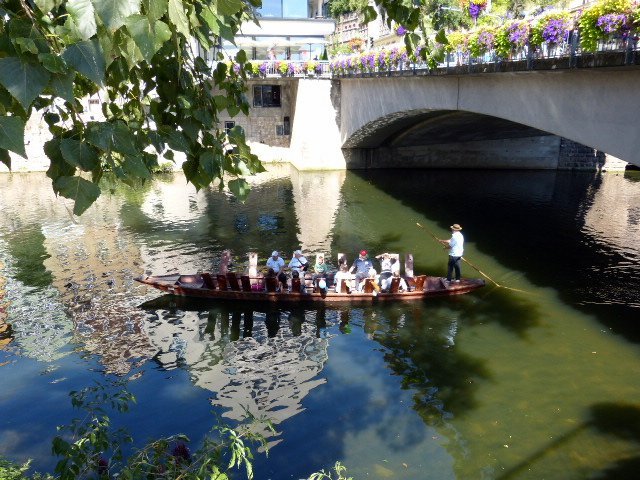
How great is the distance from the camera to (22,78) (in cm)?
207

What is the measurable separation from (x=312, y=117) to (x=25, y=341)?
896 inches

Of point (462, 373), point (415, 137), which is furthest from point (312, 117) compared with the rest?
point (462, 373)

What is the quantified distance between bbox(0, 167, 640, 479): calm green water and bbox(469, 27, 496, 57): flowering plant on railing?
573 cm

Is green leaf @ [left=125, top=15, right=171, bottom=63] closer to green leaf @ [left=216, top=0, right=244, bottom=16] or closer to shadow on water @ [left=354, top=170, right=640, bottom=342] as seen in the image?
green leaf @ [left=216, top=0, right=244, bottom=16]

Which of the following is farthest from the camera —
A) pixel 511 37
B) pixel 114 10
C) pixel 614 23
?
pixel 511 37

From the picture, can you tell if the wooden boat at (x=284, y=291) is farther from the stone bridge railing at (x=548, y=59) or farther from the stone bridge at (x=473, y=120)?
the stone bridge railing at (x=548, y=59)

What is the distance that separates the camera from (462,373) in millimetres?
9773

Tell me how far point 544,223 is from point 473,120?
635cm

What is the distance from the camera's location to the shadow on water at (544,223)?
43.1 feet

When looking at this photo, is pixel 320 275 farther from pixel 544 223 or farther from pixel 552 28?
pixel 544 223

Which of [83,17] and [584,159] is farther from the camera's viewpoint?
[584,159]

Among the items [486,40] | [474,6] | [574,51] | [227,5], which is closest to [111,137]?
[227,5]

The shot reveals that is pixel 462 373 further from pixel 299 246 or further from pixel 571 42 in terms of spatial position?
pixel 299 246

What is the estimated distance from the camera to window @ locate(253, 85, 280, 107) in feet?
120
